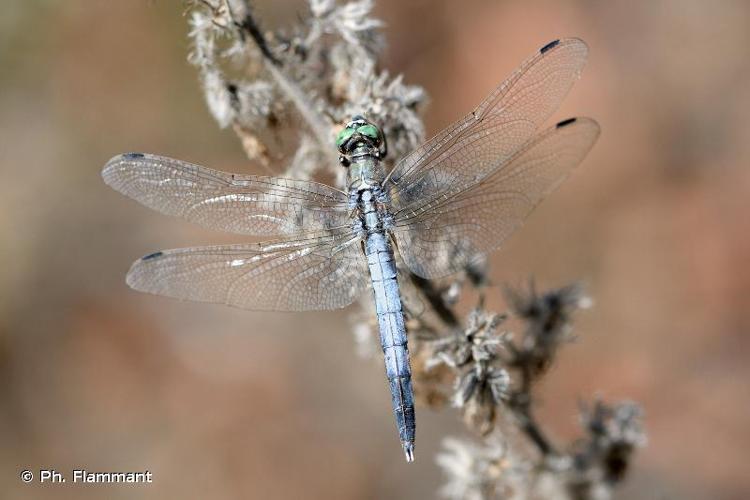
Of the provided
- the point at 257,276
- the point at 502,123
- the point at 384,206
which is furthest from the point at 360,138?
the point at 257,276

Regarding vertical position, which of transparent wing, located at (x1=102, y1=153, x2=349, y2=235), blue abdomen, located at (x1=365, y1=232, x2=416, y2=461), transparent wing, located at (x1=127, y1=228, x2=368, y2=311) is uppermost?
transparent wing, located at (x1=102, y1=153, x2=349, y2=235)

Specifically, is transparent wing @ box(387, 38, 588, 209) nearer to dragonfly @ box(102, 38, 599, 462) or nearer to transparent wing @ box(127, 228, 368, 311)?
dragonfly @ box(102, 38, 599, 462)

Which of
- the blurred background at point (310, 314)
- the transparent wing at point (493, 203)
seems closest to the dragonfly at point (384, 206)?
the transparent wing at point (493, 203)

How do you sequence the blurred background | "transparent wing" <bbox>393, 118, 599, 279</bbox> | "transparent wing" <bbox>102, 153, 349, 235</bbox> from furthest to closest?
the blurred background
"transparent wing" <bbox>102, 153, 349, 235</bbox>
"transparent wing" <bbox>393, 118, 599, 279</bbox>

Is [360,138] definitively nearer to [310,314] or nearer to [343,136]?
[343,136]

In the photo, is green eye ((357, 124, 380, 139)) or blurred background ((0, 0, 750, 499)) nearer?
green eye ((357, 124, 380, 139))

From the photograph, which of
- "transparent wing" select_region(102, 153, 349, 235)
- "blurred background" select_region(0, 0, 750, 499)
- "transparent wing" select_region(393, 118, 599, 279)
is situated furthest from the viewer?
"blurred background" select_region(0, 0, 750, 499)

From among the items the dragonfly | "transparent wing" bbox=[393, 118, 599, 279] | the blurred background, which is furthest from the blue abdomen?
the blurred background
